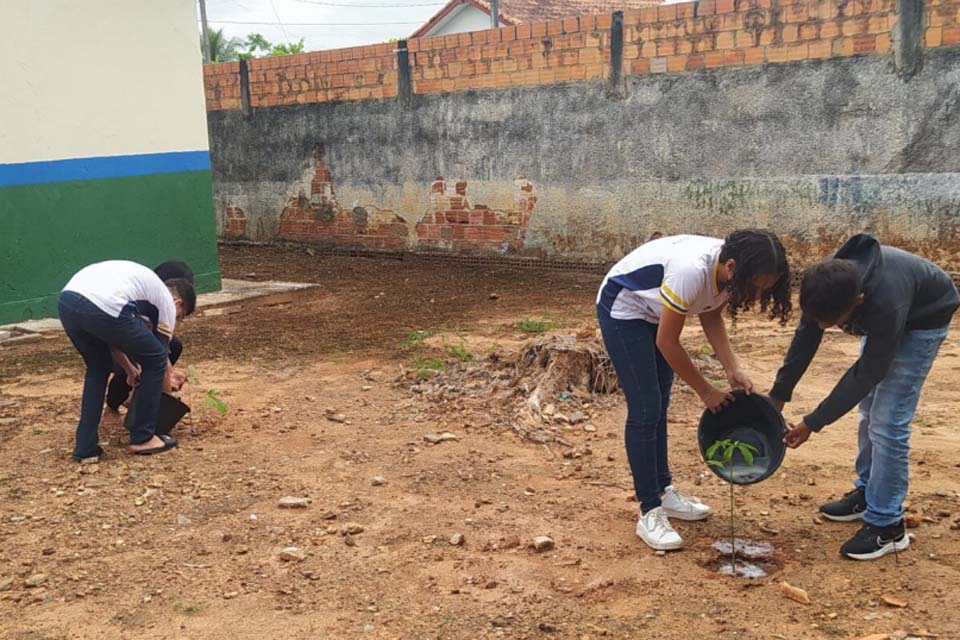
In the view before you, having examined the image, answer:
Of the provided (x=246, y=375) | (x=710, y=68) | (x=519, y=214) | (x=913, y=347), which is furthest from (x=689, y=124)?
(x=913, y=347)

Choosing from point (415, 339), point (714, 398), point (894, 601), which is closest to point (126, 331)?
point (714, 398)

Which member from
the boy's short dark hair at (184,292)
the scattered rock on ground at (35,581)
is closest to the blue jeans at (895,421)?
the scattered rock on ground at (35,581)

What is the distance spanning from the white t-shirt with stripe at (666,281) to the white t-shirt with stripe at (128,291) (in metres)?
2.30

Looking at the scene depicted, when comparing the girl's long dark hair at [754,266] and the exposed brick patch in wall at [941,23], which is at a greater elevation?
the exposed brick patch in wall at [941,23]

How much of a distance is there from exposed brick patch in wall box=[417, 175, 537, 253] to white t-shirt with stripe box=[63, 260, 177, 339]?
638 cm

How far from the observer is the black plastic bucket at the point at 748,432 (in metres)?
3.58

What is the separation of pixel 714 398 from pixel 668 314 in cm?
43

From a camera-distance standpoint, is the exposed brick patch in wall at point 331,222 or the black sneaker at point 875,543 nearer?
the black sneaker at point 875,543

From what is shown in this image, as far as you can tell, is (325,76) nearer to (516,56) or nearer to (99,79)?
(516,56)

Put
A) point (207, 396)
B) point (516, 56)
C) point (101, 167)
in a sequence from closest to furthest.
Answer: point (207, 396), point (101, 167), point (516, 56)

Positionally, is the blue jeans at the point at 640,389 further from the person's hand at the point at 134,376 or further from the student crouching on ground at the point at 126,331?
the person's hand at the point at 134,376

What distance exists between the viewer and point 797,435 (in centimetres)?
345

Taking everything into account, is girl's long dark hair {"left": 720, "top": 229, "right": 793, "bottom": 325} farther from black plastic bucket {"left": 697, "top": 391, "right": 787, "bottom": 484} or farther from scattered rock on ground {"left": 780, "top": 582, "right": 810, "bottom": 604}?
scattered rock on ground {"left": 780, "top": 582, "right": 810, "bottom": 604}

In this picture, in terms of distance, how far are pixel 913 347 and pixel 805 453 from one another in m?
1.43
